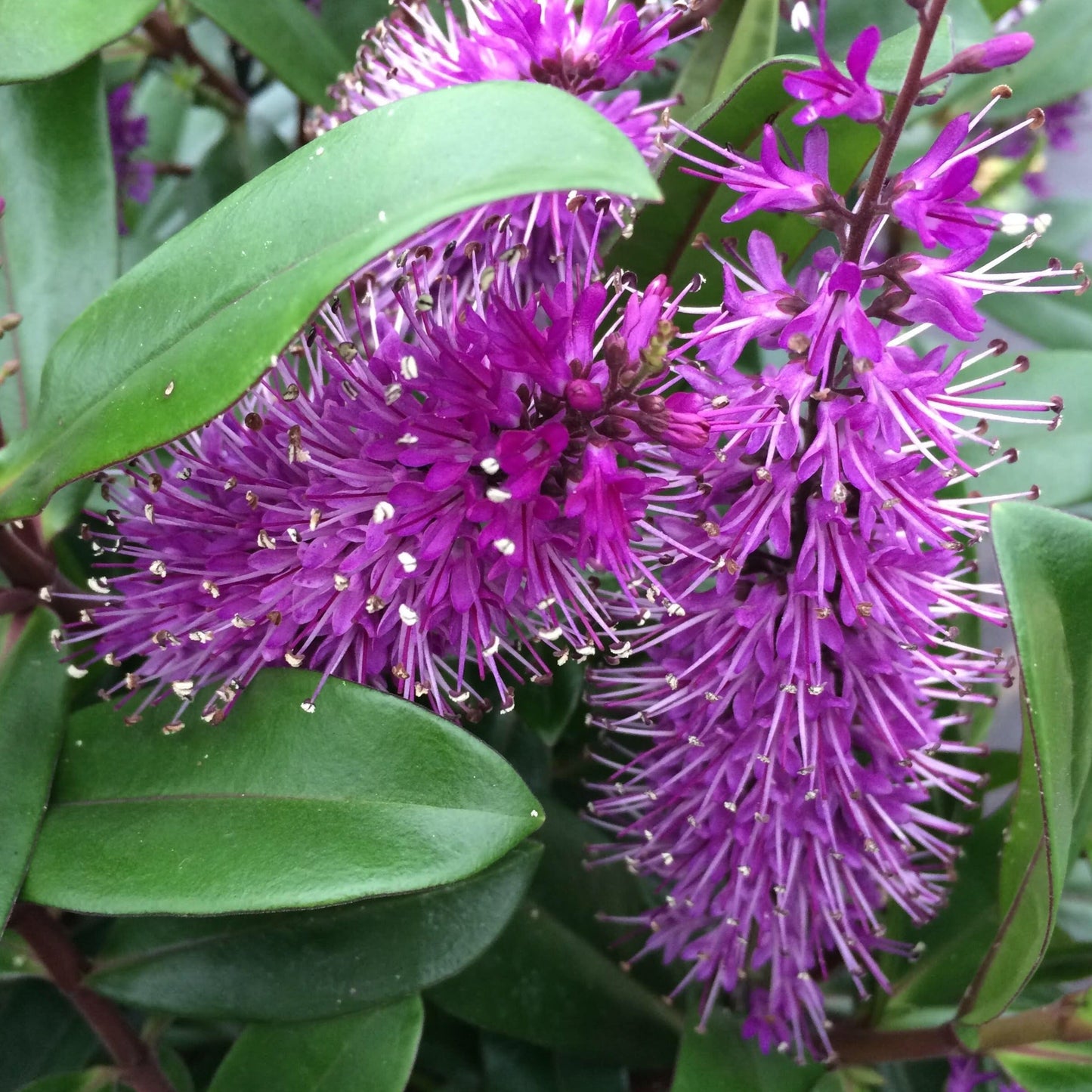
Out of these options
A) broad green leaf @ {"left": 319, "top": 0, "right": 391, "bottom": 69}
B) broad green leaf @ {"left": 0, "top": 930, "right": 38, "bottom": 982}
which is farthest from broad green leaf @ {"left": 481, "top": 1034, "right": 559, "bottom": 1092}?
broad green leaf @ {"left": 319, "top": 0, "right": 391, "bottom": 69}

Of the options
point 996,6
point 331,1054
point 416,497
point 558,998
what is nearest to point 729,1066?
point 558,998

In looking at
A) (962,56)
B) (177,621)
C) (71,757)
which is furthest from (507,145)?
(71,757)

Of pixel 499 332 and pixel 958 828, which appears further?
pixel 958 828

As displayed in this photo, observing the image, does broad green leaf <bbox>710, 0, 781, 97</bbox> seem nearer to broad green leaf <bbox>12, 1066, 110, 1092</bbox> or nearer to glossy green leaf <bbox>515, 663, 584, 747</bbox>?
glossy green leaf <bbox>515, 663, 584, 747</bbox>

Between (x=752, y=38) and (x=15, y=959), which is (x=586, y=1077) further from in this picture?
(x=752, y=38)

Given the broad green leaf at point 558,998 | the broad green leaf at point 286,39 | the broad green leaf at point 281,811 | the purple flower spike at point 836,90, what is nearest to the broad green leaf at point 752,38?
the purple flower spike at point 836,90

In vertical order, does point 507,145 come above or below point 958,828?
above

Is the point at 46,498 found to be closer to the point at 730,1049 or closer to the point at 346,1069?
the point at 346,1069
